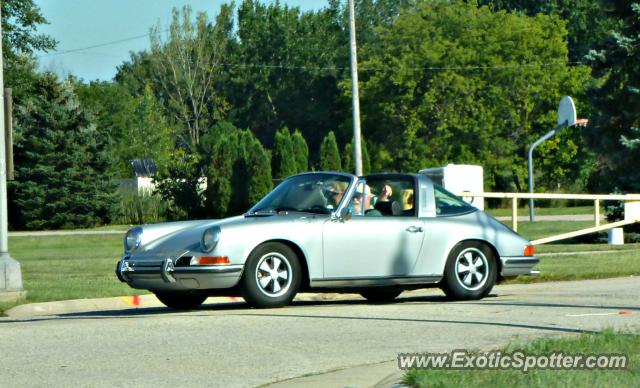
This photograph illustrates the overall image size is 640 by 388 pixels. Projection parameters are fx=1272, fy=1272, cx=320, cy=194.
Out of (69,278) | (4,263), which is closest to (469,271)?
(4,263)

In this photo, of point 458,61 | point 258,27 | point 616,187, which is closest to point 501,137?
point 458,61

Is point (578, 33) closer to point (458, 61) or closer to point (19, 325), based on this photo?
point (458, 61)

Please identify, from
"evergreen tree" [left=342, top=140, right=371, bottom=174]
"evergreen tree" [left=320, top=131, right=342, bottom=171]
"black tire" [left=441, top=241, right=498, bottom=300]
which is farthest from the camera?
"evergreen tree" [left=342, top=140, right=371, bottom=174]

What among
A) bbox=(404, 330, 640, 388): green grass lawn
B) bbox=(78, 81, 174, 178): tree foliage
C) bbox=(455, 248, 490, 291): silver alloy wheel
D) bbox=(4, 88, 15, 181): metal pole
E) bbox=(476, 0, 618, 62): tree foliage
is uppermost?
bbox=(476, 0, 618, 62): tree foliage

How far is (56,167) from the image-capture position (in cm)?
6047

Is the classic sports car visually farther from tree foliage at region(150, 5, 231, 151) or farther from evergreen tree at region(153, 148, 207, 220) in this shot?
tree foliage at region(150, 5, 231, 151)

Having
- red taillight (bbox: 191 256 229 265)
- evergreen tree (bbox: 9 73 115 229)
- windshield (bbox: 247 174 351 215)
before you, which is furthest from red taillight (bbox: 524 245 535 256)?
evergreen tree (bbox: 9 73 115 229)

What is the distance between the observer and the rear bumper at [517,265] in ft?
47.5

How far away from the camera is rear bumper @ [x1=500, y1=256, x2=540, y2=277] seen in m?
14.5

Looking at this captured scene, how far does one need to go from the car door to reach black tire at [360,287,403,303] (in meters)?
0.85

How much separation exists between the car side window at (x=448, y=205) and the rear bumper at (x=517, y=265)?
720 millimetres

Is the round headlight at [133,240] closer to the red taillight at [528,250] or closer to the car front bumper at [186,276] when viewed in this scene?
the car front bumper at [186,276]

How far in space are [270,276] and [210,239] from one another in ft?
2.53

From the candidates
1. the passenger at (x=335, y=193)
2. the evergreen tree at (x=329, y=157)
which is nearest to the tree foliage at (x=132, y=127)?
the evergreen tree at (x=329, y=157)
